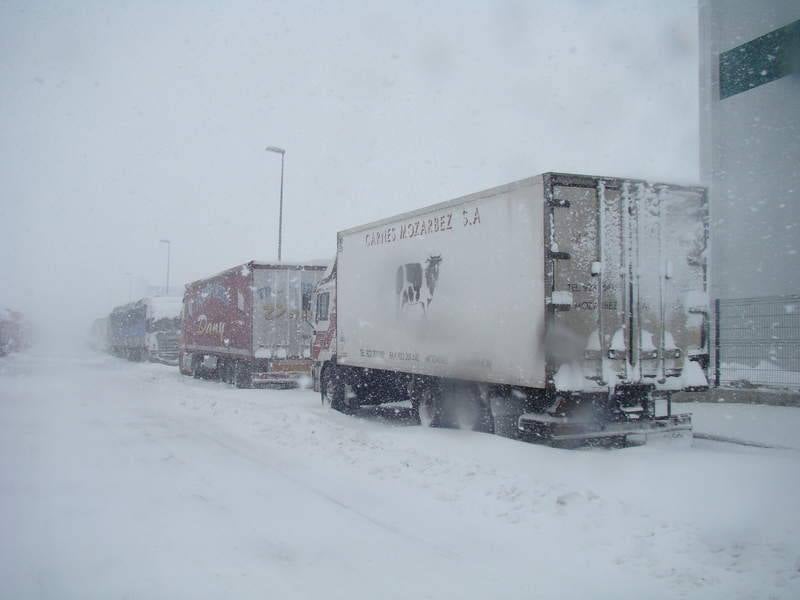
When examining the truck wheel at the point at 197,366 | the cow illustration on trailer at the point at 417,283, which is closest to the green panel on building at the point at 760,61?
the cow illustration on trailer at the point at 417,283

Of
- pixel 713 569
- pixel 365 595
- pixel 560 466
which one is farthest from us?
pixel 560 466

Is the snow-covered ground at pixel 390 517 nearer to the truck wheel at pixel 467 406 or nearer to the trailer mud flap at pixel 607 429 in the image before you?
the trailer mud flap at pixel 607 429

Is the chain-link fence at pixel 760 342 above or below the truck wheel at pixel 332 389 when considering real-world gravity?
above

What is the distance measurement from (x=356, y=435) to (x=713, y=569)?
6819 millimetres

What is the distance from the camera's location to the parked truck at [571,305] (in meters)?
8.89

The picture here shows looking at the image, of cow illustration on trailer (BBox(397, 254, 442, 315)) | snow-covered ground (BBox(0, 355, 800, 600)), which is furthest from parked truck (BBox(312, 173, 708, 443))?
snow-covered ground (BBox(0, 355, 800, 600))

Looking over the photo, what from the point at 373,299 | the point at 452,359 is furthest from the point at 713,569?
the point at 373,299

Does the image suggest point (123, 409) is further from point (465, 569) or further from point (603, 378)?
point (465, 569)

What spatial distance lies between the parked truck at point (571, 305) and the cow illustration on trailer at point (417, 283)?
119 millimetres

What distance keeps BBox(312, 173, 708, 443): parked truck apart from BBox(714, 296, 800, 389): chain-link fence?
12.5ft

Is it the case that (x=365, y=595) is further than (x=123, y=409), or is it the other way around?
(x=123, y=409)

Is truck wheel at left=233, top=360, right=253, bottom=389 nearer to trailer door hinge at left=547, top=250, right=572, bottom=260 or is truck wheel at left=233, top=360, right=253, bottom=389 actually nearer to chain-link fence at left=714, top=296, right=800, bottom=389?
chain-link fence at left=714, top=296, right=800, bottom=389

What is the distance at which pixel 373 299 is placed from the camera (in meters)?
13.4

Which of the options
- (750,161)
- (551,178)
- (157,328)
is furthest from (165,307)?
(551,178)
